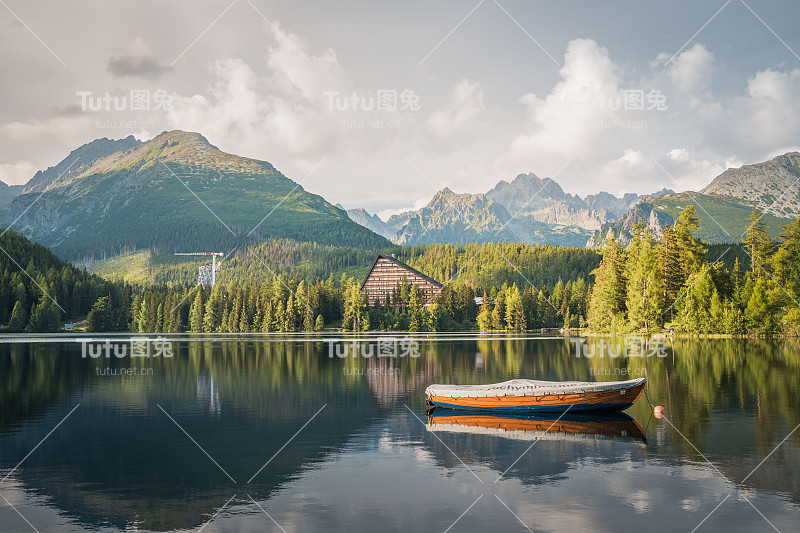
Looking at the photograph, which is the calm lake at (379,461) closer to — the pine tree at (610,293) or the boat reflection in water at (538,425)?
the boat reflection in water at (538,425)

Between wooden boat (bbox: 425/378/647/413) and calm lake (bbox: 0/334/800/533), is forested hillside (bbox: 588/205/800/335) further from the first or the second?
wooden boat (bbox: 425/378/647/413)

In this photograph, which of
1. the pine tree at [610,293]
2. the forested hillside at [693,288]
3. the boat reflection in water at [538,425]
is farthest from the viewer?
the pine tree at [610,293]

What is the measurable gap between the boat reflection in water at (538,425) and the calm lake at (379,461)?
0.18 metres

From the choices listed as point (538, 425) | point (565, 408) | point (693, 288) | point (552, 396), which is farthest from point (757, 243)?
point (538, 425)

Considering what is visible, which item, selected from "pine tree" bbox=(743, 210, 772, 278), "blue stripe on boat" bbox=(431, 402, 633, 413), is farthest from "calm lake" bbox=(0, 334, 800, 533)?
"pine tree" bbox=(743, 210, 772, 278)

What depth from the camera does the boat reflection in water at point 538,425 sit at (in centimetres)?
3462

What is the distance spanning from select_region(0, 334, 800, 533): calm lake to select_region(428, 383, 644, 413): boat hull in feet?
3.55

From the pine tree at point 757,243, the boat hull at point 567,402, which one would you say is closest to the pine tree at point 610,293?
the pine tree at point 757,243

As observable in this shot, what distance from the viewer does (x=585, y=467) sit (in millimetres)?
27406

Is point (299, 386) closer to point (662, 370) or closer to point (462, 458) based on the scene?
point (462, 458)

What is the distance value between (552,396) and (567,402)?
1.04 metres

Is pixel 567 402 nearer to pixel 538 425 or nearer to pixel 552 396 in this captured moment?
pixel 552 396

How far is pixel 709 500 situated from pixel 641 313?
106 m

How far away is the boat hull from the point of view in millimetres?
39875
